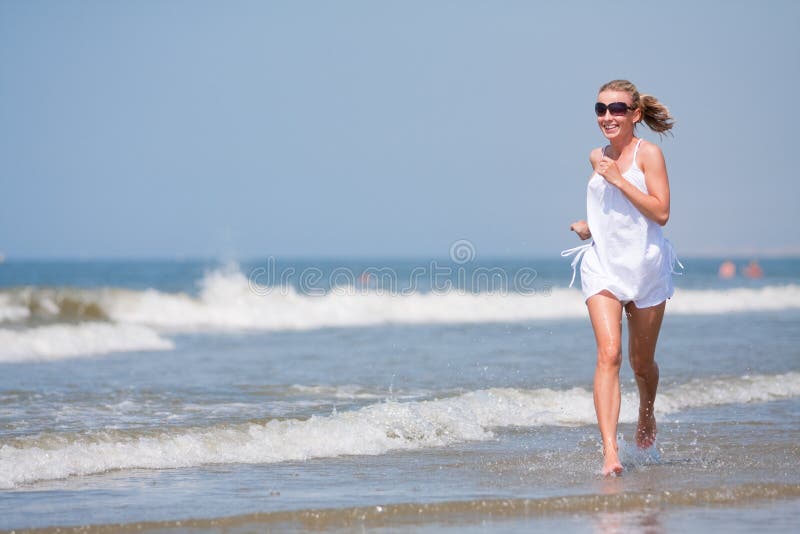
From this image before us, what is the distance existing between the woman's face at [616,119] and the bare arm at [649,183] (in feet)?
0.53

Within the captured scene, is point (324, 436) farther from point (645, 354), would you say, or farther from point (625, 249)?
point (625, 249)

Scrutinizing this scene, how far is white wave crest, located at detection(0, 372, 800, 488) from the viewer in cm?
671

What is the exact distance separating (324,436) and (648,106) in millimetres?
3408

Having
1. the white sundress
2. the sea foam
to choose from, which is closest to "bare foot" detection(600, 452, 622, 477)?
the white sundress

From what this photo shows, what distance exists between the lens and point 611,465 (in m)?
6.03

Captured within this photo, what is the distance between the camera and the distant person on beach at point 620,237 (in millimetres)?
5863

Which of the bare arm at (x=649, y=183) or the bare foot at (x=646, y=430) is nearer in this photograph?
the bare arm at (x=649, y=183)

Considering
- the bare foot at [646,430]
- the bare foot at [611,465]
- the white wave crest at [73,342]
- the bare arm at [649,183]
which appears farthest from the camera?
the white wave crest at [73,342]

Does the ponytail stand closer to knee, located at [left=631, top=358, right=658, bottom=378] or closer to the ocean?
knee, located at [left=631, top=358, right=658, bottom=378]

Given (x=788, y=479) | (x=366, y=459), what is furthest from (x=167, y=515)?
(x=788, y=479)

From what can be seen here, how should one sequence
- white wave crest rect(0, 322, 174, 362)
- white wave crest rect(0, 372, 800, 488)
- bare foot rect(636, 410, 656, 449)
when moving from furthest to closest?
white wave crest rect(0, 322, 174, 362) → white wave crest rect(0, 372, 800, 488) → bare foot rect(636, 410, 656, 449)

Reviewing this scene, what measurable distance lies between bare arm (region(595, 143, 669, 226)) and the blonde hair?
271mm

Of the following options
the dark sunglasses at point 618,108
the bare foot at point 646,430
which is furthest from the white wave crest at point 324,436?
the dark sunglasses at point 618,108

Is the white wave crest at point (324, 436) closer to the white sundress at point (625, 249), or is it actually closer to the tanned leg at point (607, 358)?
the tanned leg at point (607, 358)
